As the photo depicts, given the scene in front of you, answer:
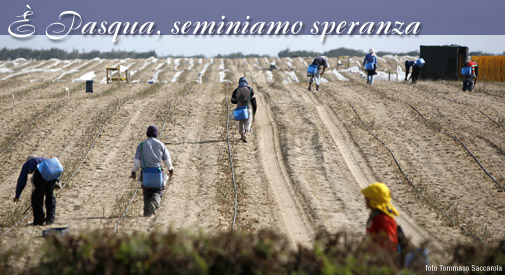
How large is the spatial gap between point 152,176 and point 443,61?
25.6 metres

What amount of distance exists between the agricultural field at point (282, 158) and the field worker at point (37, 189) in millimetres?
334

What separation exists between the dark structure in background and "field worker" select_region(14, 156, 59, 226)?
85.9 feet

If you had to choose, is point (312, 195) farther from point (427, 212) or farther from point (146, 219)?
point (146, 219)

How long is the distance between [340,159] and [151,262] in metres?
10.4

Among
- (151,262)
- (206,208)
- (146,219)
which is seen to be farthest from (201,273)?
(206,208)

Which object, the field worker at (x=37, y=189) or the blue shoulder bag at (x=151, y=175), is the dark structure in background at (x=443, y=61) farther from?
the field worker at (x=37, y=189)

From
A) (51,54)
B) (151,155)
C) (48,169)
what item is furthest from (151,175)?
(51,54)

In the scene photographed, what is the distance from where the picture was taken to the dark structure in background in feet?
105

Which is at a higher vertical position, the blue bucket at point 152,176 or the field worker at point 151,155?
the field worker at point 151,155

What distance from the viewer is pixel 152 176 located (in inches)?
407

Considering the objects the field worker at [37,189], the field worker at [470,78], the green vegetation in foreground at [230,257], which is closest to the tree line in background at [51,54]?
the field worker at [470,78]

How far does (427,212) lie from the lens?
11.2m

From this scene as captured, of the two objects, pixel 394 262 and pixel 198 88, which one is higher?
pixel 198 88

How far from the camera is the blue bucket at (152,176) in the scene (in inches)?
406
